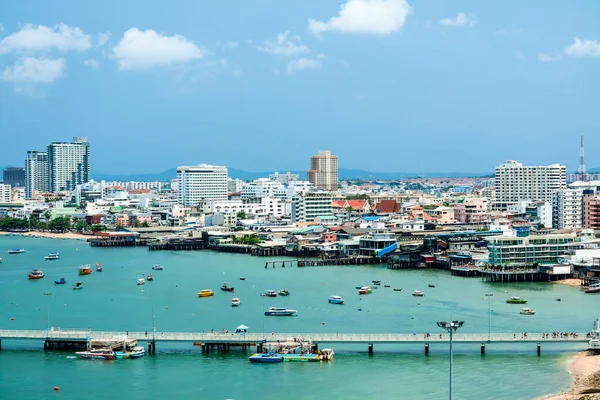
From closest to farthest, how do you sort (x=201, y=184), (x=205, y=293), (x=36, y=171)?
(x=205, y=293) < (x=201, y=184) < (x=36, y=171)

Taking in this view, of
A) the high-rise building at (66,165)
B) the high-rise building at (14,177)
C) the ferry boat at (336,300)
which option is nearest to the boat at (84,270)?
the ferry boat at (336,300)

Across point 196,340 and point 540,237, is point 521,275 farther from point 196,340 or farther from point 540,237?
point 196,340

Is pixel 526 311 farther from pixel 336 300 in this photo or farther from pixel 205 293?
pixel 205 293

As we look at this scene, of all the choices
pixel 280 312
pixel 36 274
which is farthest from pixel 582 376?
pixel 36 274

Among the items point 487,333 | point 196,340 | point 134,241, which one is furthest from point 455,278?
point 134,241

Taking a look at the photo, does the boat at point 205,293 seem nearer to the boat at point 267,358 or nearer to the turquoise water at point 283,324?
the turquoise water at point 283,324

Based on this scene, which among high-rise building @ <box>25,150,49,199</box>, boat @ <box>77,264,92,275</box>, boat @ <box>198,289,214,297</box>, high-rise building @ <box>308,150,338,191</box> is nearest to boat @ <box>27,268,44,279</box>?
boat @ <box>77,264,92,275</box>
